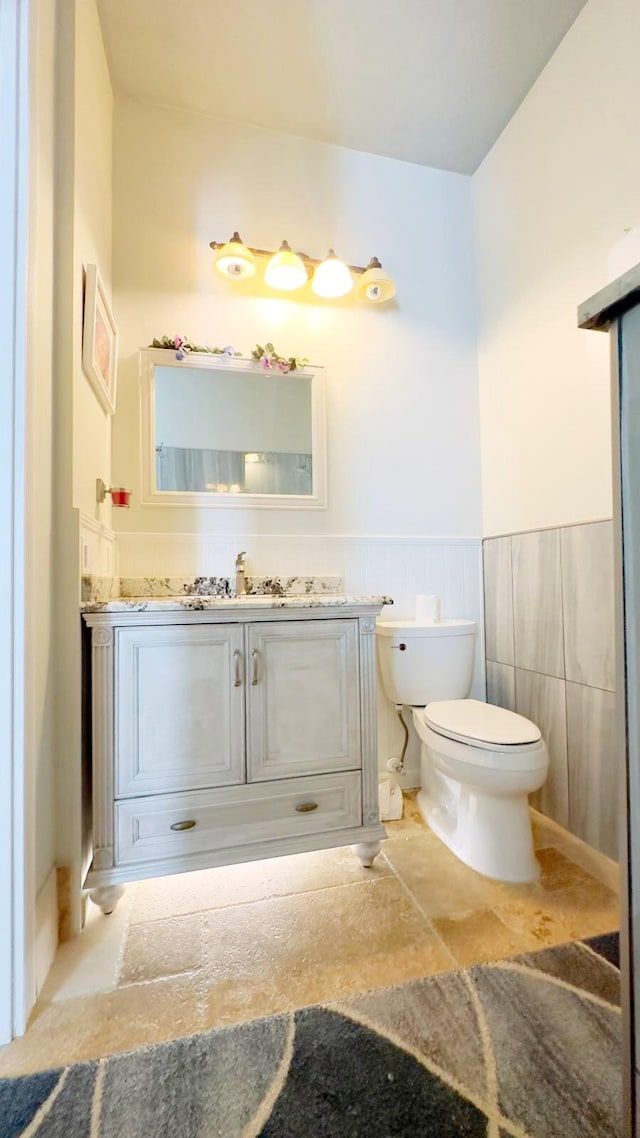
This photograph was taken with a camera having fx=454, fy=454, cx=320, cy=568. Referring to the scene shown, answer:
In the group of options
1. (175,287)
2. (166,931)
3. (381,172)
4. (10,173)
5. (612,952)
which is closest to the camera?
(10,173)

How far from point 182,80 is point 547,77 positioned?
50.7 inches

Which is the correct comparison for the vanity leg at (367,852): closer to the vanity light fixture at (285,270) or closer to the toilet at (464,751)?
the toilet at (464,751)

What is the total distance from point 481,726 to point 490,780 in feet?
0.49

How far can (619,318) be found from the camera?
0.55 meters

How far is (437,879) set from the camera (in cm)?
132

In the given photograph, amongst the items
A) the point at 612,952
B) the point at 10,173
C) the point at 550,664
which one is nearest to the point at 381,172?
the point at 10,173

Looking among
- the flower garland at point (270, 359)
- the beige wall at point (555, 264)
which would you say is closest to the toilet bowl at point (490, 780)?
the beige wall at point (555, 264)

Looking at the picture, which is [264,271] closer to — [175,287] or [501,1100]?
[175,287]

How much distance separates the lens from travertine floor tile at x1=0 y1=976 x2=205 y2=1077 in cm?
85

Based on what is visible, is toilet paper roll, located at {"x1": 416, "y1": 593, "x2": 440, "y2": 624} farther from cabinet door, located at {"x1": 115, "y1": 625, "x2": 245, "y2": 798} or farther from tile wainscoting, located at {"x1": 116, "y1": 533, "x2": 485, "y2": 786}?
cabinet door, located at {"x1": 115, "y1": 625, "x2": 245, "y2": 798}

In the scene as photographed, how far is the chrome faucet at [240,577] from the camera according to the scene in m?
1.62

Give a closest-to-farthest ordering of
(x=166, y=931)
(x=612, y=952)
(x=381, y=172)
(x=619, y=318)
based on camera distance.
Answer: (x=619, y=318) < (x=612, y=952) < (x=166, y=931) < (x=381, y=172)

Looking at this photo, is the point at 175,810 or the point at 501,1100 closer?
the point at 501,1100

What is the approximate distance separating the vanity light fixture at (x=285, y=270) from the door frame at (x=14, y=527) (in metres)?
0.88
